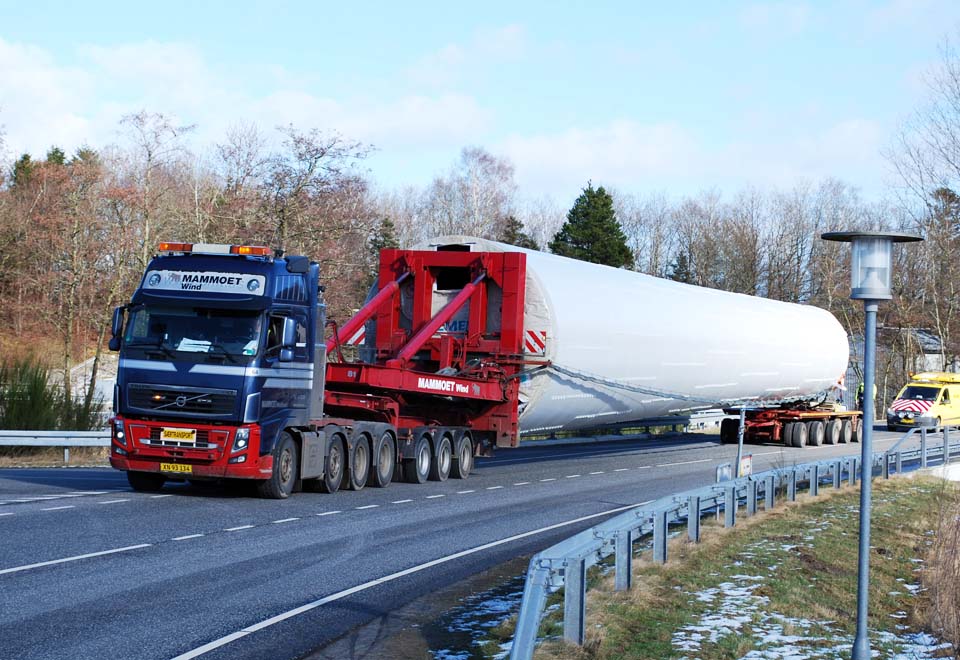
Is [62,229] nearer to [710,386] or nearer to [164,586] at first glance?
[710,386]

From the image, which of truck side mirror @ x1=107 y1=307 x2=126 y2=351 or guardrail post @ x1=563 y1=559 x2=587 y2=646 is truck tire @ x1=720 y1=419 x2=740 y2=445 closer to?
truck side mirror @ x1=107 y1=307 x2=126 y2=351

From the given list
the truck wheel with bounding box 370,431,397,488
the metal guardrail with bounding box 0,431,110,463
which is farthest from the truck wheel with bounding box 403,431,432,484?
the metal guardrail with bounding box 0,431,110,463

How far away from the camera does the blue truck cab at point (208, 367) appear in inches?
642

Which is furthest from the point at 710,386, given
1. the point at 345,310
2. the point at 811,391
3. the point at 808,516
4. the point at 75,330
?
the point at 75,330

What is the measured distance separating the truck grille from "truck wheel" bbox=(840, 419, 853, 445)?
29.4 metres

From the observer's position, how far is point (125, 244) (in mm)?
40719

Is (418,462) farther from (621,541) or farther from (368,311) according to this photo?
(621,541)

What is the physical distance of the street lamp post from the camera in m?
7.85

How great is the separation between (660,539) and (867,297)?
15.3ft

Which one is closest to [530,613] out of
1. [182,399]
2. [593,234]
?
[182,399]

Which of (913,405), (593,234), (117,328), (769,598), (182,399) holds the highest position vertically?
(593,234)

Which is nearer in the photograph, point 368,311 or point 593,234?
point 368,311

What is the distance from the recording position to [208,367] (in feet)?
53.6

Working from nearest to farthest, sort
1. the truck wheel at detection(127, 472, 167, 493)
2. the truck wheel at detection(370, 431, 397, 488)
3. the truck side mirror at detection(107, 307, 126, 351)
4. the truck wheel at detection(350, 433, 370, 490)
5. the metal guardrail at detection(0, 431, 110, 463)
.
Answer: the truck side mirror at detection(107, 307, 126, 351), the truck wheel at detection(127, 472, 167, 493), the truck wheel at detection(350, 433, 370, 490), the truck wheel at detection(370, 431, 397, 488), the metal guardrail at detection(0, 431, 110, 463)
